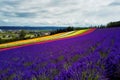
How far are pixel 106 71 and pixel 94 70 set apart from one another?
98cm

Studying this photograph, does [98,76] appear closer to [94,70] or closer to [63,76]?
[94,70]

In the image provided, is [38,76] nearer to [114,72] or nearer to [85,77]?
[85,77]

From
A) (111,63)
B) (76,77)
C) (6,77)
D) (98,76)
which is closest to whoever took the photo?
(76,77)

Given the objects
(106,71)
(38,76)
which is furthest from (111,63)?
(38,76)

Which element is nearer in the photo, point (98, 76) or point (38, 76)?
point (98, 76)

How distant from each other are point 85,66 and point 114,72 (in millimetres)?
970

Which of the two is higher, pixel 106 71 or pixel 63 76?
pixel 63 76

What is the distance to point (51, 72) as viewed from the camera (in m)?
4.91

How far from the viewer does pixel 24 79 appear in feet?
14.9

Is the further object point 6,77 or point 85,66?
point 6,77

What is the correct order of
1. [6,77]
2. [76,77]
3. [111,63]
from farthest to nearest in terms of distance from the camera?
[111,63] → [6,77] → [76,77]

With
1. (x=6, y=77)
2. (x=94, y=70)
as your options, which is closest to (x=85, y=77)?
(x=94, y=70)

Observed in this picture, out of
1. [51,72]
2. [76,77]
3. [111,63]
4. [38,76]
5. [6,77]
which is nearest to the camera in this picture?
[76,77]

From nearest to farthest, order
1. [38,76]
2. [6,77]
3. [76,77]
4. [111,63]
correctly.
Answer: [76,77] < [38,76] < [6,77] < [111,63]
